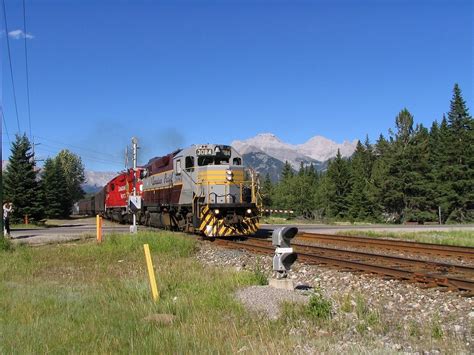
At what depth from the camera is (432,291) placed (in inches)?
370

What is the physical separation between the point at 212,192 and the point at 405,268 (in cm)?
927

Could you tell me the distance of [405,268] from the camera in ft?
39.3

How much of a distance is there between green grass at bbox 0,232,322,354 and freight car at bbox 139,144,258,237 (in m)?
5.52

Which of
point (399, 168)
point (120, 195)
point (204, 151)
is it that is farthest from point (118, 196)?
point (399, 168)

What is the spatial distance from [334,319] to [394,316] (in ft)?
3.78

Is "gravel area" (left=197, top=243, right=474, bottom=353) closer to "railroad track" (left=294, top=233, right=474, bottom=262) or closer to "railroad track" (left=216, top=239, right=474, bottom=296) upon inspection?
"railroad track" (left=216, top=239, right=474, bottom=296)

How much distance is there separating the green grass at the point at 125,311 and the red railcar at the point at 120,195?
63.7ft

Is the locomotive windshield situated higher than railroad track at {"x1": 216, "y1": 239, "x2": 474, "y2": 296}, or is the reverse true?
the locomotive windshield

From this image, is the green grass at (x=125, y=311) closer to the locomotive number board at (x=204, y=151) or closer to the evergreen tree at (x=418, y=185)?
the locomotive number board at (x=204, y=151)

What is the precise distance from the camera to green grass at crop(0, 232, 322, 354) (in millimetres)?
5812

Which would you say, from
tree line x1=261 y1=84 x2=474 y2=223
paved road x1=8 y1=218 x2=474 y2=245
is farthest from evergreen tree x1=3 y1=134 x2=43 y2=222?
tree line x1=261 y1=84 x2=474 y2=223

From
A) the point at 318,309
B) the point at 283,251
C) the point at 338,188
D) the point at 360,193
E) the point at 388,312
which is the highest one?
the point at 338,188

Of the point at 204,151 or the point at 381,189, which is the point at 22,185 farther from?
the point at 381,189

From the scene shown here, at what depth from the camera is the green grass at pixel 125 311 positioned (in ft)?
19.1
